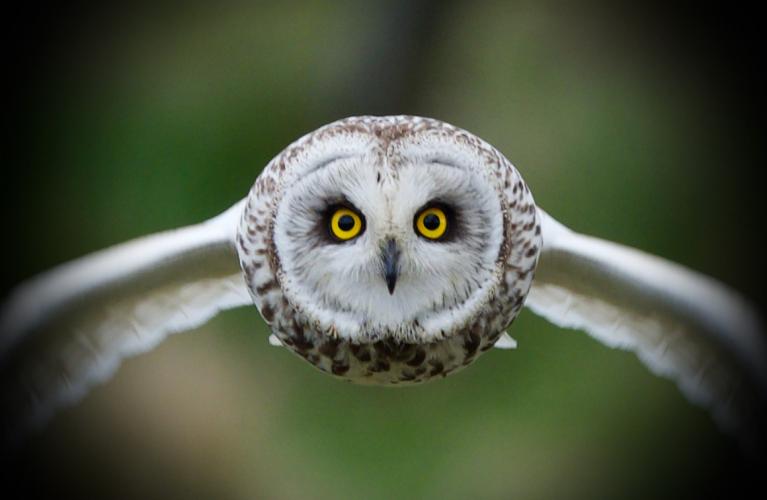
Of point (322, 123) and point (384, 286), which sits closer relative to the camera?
point (384, 286)

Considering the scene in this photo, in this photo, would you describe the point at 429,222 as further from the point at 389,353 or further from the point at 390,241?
the point at 389,353

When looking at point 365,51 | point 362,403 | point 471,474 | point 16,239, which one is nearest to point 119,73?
point 16,239

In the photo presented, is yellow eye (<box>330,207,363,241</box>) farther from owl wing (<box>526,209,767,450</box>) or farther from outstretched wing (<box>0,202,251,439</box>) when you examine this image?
owl wing (<box>526,209,767,450</box>)

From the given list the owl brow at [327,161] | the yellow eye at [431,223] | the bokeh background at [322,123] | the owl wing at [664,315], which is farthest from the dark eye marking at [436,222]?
the bokeh background at [322,123]

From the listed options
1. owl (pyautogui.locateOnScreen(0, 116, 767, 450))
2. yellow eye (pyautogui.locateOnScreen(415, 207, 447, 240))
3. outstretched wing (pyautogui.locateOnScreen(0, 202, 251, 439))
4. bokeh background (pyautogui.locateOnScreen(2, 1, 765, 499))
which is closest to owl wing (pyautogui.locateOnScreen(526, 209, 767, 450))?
owl (pyautogui.locateOnScreen(0, 116, 767, 450))

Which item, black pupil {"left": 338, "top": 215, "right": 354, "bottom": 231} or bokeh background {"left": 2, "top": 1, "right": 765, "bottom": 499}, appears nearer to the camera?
black pupil {"left": 338, "top": 215, "right": 354, "bottom": 231}

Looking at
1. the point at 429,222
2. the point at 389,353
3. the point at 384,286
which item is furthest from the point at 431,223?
the point at 389,353

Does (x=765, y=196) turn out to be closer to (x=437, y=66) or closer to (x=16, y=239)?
(x=437, y=66)
